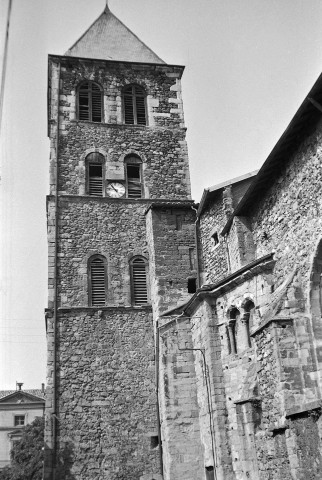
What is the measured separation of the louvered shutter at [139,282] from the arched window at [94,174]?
3175 mm

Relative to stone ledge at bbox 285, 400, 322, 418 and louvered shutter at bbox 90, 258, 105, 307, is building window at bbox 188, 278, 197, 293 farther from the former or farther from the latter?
stone ledge at bbox 285, 400, 322, 418

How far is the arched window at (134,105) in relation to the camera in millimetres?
23764

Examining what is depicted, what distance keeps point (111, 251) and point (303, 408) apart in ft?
Result: 37.6

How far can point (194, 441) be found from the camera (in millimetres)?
15859

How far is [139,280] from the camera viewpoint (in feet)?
66.2

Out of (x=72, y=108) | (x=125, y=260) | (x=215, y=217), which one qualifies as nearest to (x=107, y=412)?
(x=125, y=260)

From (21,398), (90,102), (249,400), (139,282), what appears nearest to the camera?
(249,400)

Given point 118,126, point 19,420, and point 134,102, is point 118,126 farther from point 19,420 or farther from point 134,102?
point 19,420

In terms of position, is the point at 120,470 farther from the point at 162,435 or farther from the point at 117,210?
the point at 117,210

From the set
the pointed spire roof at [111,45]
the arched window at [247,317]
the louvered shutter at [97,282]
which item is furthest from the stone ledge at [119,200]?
the pointed spire roof at [111,45]

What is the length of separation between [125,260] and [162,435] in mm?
6175

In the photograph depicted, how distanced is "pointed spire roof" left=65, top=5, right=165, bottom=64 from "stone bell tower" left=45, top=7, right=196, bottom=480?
0.16 m

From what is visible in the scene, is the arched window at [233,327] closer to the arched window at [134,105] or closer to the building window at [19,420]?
the arched window at [134,105]

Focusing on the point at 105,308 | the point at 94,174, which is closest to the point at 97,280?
the point at 105,308
